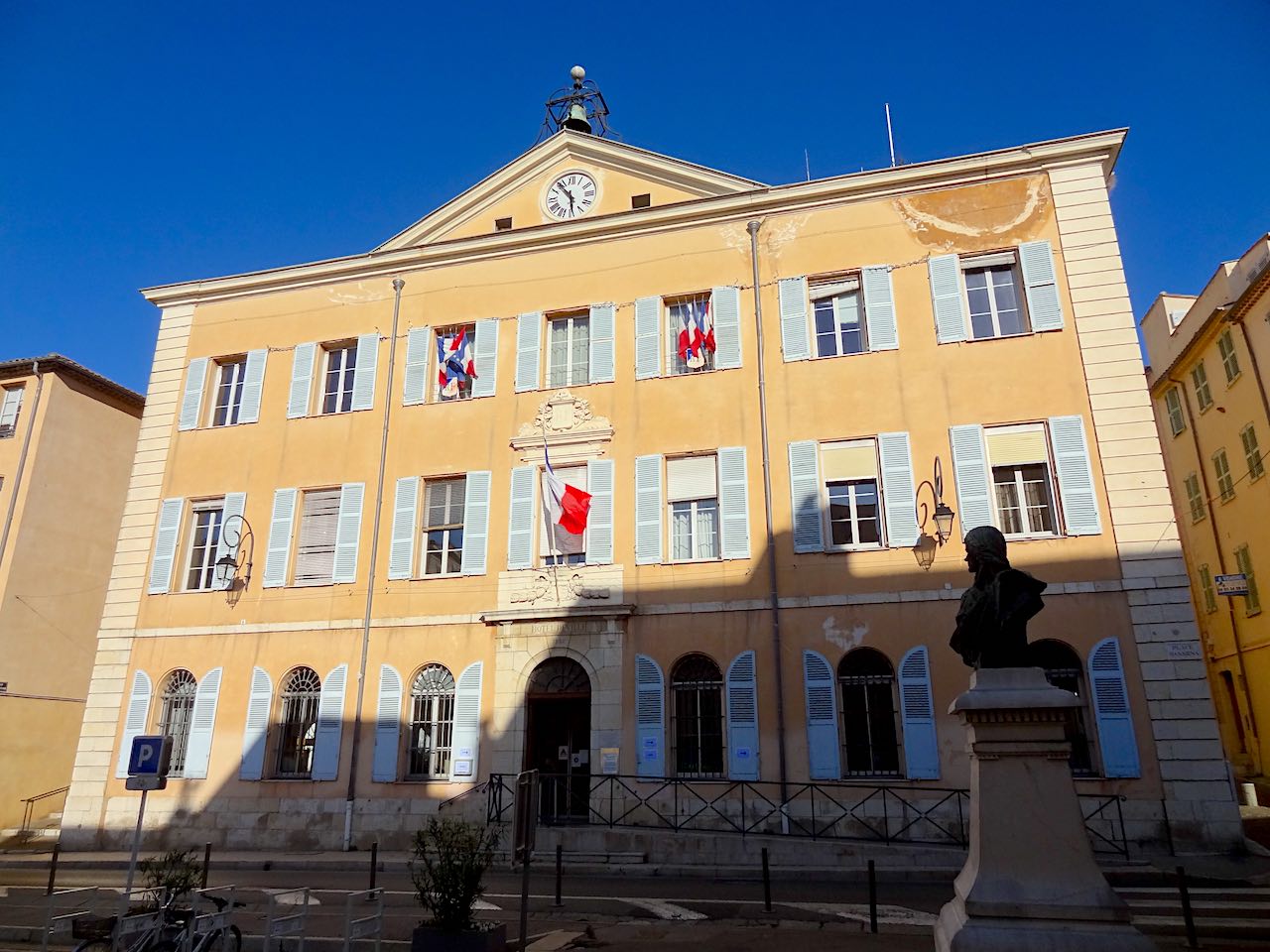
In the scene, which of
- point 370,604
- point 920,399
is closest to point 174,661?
point 370,604

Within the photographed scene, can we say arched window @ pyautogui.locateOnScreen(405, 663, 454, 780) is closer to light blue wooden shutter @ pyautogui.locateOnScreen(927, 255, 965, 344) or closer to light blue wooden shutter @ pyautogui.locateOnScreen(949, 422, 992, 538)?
light blue wooden shutter @ pyautogui.locateOnScreen(949, 422, 992, 538)

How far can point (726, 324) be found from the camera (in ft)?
54.4

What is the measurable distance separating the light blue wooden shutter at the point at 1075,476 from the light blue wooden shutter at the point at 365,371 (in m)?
12.5

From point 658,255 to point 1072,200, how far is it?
24.1 ft

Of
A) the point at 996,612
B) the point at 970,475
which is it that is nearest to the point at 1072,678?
the point at 970,475

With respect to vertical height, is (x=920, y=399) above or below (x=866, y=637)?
above

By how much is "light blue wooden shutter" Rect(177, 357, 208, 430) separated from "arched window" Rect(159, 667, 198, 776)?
17.2 ft

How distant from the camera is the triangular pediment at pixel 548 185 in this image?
18047 millimetres

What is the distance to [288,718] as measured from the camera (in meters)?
16.5

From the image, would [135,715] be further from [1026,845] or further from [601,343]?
[1026,845]

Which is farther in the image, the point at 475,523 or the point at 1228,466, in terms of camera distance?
the point at 1228,466

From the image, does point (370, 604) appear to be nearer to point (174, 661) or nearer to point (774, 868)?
point (174, 661)

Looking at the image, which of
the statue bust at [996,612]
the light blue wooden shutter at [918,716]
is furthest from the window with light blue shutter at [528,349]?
the statue bust at [996,612]

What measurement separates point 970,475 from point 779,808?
6.05 metres
